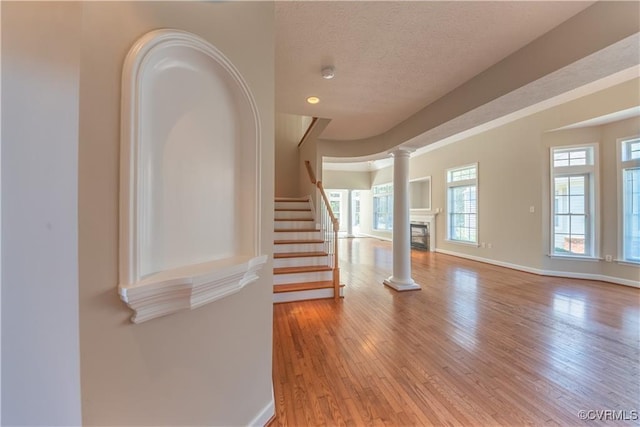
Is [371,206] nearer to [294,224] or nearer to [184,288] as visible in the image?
[294,224]

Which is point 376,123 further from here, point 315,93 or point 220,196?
point 220,196

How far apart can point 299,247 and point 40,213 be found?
136 inches

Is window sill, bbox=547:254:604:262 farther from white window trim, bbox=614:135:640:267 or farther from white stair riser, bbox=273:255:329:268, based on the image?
white stair riser, bbox=273:255:329:268

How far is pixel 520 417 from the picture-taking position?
152cm

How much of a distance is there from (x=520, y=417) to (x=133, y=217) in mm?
2217

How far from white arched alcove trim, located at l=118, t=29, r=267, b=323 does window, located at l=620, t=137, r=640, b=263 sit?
5.59m

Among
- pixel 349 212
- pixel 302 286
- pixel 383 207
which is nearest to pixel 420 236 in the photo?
pixel 383 207

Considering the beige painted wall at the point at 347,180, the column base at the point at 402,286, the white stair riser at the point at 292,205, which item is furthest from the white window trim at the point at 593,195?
the beige painted wall at the point at 347,180

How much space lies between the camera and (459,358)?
2.10 meters

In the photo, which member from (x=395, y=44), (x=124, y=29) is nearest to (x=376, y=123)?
(x=395, y=44)

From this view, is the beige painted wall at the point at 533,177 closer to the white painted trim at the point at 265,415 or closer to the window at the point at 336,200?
the white painted trim at the point at 265,415

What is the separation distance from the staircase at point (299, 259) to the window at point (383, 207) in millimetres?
6012

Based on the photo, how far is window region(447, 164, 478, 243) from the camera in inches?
246

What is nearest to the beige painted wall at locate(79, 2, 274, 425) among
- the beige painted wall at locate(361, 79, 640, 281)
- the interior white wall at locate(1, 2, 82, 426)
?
the interior white wall at locate(1, 2, 82, 426)
